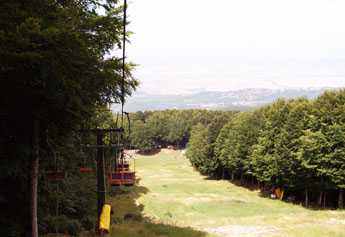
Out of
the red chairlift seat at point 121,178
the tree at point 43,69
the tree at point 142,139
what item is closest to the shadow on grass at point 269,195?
the red chairlift seat at point 121,178

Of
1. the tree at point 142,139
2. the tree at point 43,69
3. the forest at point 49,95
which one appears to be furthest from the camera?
the tree at point 142,139

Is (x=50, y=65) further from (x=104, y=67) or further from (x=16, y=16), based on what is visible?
(x=104, y=67)

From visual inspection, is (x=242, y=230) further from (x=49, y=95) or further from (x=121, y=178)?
(x=49, y=95)

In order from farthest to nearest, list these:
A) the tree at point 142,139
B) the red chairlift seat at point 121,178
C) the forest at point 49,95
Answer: the tree at point 142,139, the red chairlift seat at point 121,178, the forest at point 49,95

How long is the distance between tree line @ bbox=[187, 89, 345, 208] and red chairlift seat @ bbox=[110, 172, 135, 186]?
26.7 metres

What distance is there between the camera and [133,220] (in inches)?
1126

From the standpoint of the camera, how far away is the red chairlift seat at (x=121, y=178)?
2352 cm

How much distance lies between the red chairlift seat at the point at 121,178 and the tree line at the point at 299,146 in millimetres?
26695

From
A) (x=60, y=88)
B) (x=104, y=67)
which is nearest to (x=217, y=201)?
(x=104, y=67)

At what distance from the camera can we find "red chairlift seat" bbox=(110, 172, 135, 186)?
2352 centimetres

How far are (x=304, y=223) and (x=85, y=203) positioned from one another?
64.2 feet

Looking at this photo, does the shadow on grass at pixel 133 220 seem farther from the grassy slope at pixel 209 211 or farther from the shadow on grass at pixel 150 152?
the shadow on grass at pixel 150 152

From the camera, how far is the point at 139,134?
144 metres

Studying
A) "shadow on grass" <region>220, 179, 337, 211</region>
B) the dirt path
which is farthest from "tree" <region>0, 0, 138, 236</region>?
"shadow on grass" <region>220, 179, 337, 211</region>
